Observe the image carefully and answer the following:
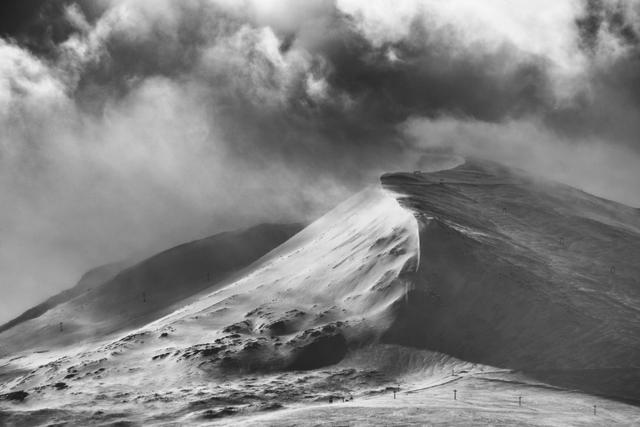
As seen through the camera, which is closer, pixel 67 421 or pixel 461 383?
pixel 67 421

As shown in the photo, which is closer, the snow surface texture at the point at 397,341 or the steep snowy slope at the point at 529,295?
the snow surface texture at the point at 397,341

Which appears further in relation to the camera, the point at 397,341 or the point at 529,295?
the point at 529,295

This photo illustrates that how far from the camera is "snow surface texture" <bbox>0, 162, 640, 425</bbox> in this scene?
376 ft

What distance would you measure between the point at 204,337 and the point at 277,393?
26.8 meters

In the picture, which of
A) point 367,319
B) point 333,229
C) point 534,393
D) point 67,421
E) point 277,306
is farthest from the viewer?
point 333,229

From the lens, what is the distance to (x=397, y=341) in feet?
450

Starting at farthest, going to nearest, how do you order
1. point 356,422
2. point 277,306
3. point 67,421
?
point 277,306 < point 67,421 < point 356,422

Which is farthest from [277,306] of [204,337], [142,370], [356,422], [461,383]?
[356,422]

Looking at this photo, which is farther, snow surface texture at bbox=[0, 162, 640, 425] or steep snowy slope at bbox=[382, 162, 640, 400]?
steep snowy slope at bbox=[382, 162, 640, 400]

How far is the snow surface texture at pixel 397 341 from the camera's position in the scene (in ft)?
376

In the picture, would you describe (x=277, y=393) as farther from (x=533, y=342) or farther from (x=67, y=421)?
(x=533, y=342)

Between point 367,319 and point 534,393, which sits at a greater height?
point 367,319

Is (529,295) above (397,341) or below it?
above

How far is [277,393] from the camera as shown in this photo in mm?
121125
